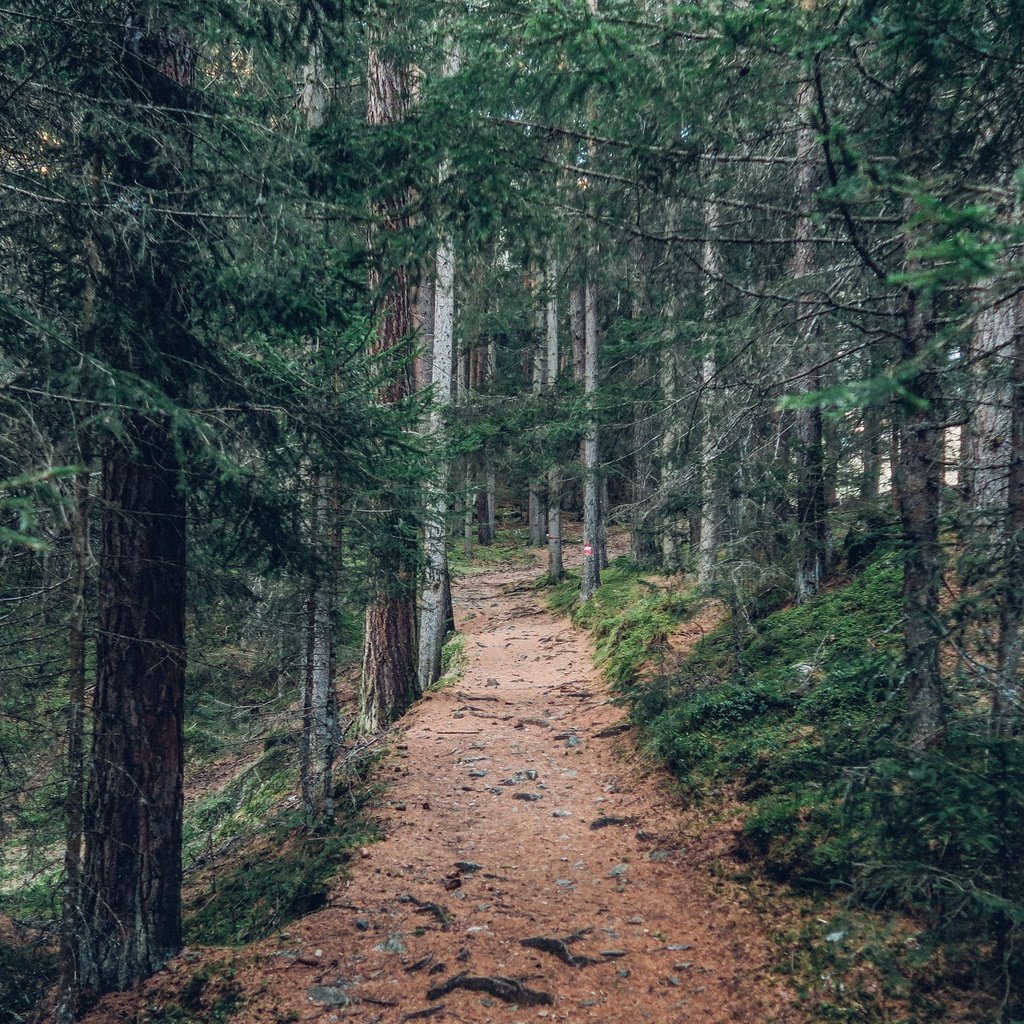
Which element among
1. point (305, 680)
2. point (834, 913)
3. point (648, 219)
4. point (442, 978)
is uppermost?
point (648, 219)

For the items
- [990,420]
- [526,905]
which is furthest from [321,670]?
[990,420]

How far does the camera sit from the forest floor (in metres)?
4.67

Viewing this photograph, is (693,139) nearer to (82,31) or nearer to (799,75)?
(799,75)

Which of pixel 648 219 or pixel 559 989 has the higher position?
pixel 648 219

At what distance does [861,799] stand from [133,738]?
17.0 feet

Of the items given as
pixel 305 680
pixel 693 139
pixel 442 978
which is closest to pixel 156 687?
pixel 305 680

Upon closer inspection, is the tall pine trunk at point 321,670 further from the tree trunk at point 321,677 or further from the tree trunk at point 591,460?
the tree trunk at point 591,460

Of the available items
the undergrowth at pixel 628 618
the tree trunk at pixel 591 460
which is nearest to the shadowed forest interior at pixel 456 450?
the undergrowth at pixel 628 618

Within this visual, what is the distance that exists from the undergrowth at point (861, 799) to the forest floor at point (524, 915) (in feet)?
1.45

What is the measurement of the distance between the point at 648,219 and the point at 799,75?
160cm

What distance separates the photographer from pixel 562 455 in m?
19.0

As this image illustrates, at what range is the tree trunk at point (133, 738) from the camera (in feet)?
17.7

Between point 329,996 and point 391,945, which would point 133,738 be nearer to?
point 329,996

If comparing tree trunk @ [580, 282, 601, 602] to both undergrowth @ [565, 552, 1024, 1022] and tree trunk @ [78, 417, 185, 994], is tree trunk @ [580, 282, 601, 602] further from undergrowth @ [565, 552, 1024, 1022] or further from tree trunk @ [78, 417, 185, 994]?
tree trunk @ [78, 417, 185, 994]
